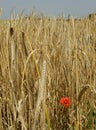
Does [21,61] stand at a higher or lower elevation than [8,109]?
higher

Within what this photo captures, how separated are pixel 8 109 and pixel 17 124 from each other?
0.11 m

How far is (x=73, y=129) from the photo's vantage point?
43.3 inches

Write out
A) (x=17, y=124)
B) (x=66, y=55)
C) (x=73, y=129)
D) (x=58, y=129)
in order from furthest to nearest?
1. (x=66, y=55)
2. (x=58, y=129)
3. (x=17, y=124)
4. (x=73, y=129)

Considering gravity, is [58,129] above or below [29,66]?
below

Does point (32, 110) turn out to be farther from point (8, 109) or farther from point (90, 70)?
point (90, 70)

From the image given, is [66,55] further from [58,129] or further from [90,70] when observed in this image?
[58,129]

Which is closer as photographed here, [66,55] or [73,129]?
[73,129]

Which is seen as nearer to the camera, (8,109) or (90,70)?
(8,109)

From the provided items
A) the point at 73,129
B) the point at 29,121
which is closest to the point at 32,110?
the point at 29,121

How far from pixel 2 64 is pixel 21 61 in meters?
0.08

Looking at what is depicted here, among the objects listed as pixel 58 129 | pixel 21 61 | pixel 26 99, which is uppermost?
pixel 21 61

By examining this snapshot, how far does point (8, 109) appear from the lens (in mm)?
1298

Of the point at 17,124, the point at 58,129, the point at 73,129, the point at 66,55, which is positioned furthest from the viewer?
the point at 66,55

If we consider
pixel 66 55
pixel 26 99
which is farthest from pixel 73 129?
pixel 66 55
